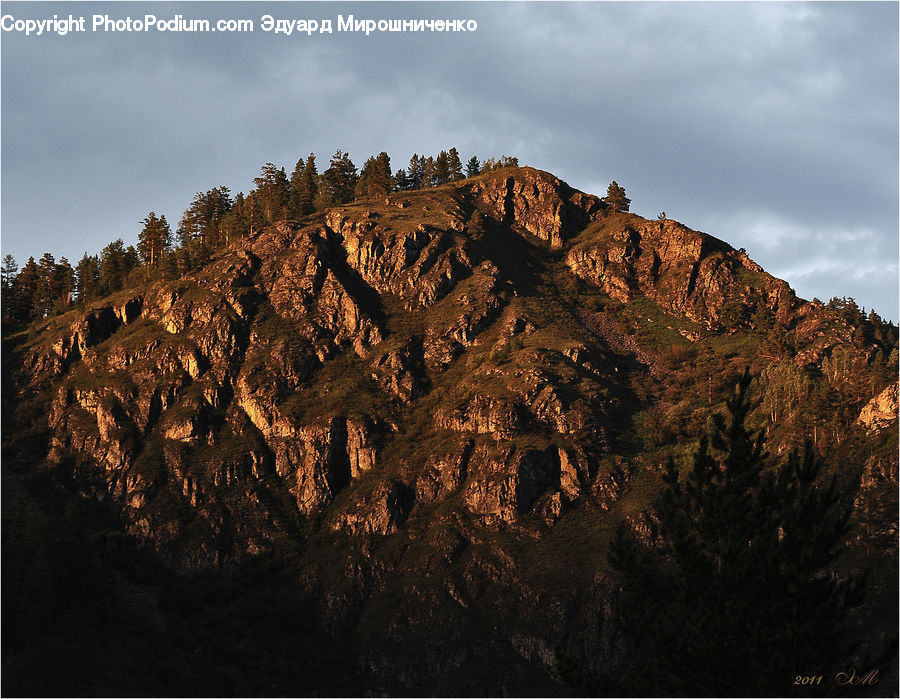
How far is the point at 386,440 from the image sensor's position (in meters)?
140

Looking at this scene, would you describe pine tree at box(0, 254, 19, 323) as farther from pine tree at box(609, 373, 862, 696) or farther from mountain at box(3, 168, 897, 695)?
pine tree at box(609, 373, 862, 696)

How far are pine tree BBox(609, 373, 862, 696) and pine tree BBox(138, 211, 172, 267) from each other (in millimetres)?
159245

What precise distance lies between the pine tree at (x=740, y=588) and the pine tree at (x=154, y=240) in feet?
522

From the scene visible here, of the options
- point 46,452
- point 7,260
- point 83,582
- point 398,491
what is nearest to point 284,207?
point 7,260

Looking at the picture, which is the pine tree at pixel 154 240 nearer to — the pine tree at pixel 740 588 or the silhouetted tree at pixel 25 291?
the silhouetted tree at pixel 25 291

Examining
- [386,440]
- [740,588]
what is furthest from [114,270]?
[740,588]

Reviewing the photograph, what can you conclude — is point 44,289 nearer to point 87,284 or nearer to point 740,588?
point 87,284

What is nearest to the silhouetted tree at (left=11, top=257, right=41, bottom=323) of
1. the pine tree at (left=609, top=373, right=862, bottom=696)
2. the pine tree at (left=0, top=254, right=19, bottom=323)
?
the pine tree at (left=0, top=254, right=19, bottom=323)

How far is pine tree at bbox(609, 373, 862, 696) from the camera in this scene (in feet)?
162

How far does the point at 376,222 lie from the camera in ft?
592

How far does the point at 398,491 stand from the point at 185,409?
39.3 metres

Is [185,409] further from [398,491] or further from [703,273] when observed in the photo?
[703,273]

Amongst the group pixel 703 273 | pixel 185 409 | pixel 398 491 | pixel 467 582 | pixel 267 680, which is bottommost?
pixel 267 680

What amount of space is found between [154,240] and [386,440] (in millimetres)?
84565
